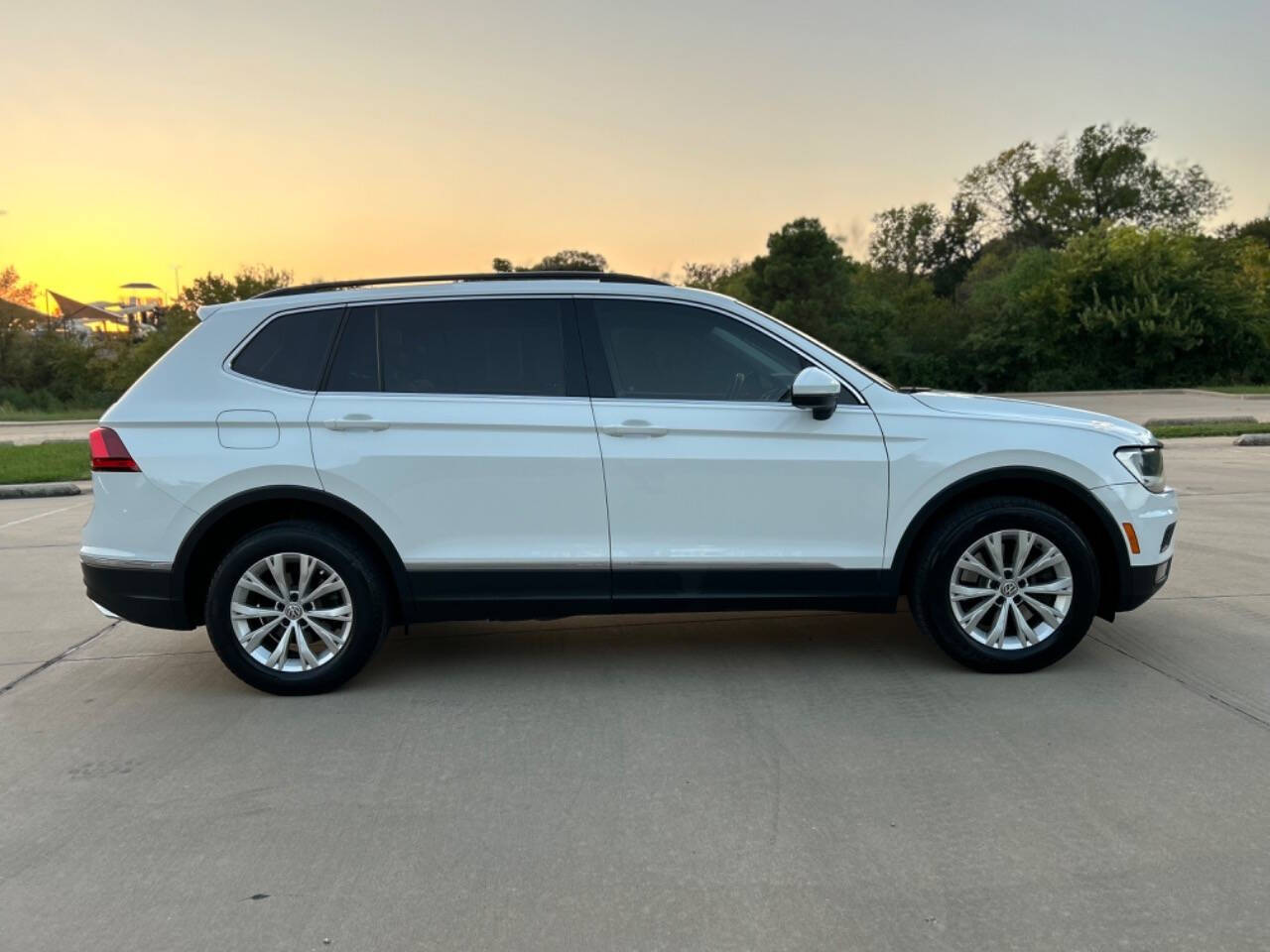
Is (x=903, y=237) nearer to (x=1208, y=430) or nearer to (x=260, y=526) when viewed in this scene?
(x=1208, y=430)

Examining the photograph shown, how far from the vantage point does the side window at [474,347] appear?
463cm

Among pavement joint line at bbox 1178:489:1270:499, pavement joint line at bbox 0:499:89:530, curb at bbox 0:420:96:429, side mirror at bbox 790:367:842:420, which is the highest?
side mirror at bbox 790:367:842:420

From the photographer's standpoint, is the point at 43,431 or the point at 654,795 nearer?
the point at 654,795

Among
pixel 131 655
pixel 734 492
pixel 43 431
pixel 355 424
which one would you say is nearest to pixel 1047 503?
pixel 734 492

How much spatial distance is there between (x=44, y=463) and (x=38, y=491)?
2810 mm

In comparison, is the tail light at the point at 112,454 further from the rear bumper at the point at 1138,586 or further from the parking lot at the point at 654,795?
the rear bumper at the point at 1138,586

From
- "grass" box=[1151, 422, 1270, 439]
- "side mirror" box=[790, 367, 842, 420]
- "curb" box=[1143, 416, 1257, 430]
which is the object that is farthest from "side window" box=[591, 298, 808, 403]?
"curb" box=[1143, 416, 1257, 430]

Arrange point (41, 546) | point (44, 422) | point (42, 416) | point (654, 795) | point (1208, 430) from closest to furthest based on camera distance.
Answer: point (654, 795), point (41, 546), point (1208, 430), point (44, 422), point (42, 416)

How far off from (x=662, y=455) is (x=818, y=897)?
2.19 m

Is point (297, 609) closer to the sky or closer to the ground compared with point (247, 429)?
closer to the ground

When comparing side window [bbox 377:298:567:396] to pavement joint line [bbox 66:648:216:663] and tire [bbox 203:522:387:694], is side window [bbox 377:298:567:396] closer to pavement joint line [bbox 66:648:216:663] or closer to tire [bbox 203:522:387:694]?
tire [bbox 203:522:387:694]

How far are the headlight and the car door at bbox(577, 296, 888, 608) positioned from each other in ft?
3.90

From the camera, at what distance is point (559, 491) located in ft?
14.8

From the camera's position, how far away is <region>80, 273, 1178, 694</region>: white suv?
451 cm
